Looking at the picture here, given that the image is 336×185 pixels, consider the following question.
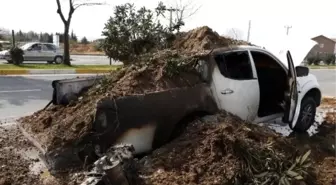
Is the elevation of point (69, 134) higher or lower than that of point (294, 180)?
higher

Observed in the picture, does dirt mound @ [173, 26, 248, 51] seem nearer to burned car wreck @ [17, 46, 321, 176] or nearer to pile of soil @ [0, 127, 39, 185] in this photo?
burned car wreck @ [17, 46, 321, 176]

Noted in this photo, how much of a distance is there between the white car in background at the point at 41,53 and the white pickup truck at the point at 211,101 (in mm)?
21390

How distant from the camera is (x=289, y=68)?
6.08 meters

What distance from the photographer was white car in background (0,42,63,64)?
1000 inches

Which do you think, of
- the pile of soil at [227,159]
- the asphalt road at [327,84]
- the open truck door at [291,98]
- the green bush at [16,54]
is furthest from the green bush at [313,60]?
the pile of soil at [227,159]

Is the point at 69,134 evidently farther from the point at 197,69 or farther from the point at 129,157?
the point at 197,69

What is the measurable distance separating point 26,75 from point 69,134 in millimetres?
14116

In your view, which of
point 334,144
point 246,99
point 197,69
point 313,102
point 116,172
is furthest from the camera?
point 313,102

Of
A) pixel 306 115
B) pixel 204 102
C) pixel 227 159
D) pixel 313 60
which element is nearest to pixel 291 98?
pixel 306 115

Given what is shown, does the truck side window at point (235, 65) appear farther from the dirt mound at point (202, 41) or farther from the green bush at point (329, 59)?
the green bush at point (329, 59)

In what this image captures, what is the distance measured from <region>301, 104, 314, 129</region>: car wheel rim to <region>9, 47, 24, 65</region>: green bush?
703 inches

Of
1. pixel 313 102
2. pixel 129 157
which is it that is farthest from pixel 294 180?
pixel 313 102

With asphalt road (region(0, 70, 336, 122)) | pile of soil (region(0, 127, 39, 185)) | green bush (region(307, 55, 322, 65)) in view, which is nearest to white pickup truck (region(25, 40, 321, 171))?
pile of soil (region(0, 127, 39, 185))

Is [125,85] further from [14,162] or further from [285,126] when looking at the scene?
[285,126]
